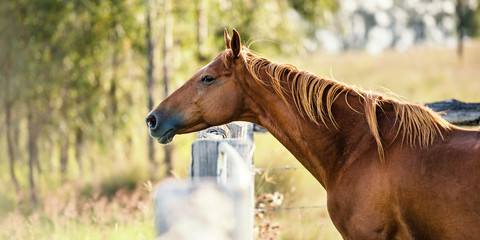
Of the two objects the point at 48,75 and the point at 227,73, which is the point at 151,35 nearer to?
the point at 48,75

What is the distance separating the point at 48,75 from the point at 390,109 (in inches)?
489

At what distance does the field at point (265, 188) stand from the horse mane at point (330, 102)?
359mm

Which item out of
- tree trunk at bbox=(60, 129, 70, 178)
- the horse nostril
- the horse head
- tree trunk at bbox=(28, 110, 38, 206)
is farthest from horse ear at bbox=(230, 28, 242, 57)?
tree trunk at bbox=(60, 129, 70, 178)

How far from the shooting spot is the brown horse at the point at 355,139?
9.86ft

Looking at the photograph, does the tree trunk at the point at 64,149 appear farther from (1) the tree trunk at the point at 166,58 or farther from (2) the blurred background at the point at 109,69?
(1) the tree trunk at the point at 166,58

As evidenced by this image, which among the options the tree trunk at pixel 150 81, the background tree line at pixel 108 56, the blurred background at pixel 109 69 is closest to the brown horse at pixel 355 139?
the blurred background at pixel 109 69

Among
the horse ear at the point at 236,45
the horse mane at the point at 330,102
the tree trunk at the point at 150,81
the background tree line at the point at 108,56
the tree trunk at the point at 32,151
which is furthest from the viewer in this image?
the tree trunk at the point at 32,151

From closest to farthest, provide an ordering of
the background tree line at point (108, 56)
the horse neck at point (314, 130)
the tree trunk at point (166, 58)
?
the horse neck at point (314, 130), the tree trunk at point (166, 58), the background tree line at point (108, 56)

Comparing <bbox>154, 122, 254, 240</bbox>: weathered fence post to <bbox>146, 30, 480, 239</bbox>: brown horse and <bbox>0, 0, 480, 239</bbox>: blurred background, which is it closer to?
<bbox>146, 30, 480, 239</bbox>: brown horse

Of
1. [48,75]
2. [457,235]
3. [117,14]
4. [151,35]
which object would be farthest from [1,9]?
[457,235]

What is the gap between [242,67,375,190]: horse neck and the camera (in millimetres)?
3451

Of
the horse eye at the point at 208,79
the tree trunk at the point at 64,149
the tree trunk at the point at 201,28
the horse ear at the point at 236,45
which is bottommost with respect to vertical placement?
the tree trunk at the point at 64,149

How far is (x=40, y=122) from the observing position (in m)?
15.6

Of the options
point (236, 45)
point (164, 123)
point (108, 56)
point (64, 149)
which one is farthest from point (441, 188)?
point (64, 149)
